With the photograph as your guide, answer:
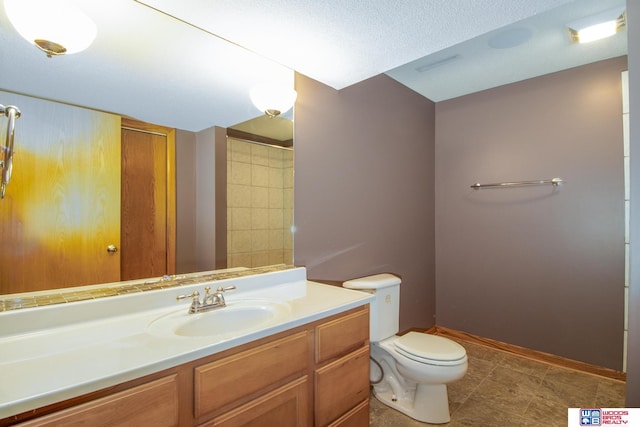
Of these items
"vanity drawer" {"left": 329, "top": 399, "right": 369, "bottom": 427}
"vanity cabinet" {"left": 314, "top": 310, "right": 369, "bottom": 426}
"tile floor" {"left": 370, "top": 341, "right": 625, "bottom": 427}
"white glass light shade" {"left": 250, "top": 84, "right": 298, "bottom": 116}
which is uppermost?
"white glass light shade" {"left": 250, "top": 84, "right": 298, "bottom": 116}

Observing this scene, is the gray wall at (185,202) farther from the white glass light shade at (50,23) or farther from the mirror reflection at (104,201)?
the white glass light shade at (50,23)

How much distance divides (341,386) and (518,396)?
1.47m

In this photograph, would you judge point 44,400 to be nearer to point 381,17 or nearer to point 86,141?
point 86,141

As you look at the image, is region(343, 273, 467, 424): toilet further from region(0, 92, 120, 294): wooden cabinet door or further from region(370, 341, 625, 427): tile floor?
region(0, 92, 120, 294): wooden cabinet door

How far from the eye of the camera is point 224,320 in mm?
1207

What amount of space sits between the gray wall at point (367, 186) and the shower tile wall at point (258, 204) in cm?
7

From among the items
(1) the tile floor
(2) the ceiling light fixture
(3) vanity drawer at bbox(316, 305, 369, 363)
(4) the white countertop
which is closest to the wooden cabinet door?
(4) the white countertop

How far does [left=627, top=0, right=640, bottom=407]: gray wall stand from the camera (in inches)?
55.1

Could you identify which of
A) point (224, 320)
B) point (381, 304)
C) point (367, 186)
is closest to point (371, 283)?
point (381, 304)

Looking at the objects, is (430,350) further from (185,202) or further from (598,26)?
(598,26)

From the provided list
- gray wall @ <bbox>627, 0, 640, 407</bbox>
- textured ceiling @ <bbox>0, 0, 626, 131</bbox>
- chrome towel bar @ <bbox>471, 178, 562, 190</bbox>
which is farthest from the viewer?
chrome towel bar @ <bbox>471, 178, 562, 190</bbox>

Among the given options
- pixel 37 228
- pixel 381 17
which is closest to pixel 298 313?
pixel 37 228

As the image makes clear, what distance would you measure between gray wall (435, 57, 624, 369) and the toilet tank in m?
1.21

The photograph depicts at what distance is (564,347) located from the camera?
2.30 m
